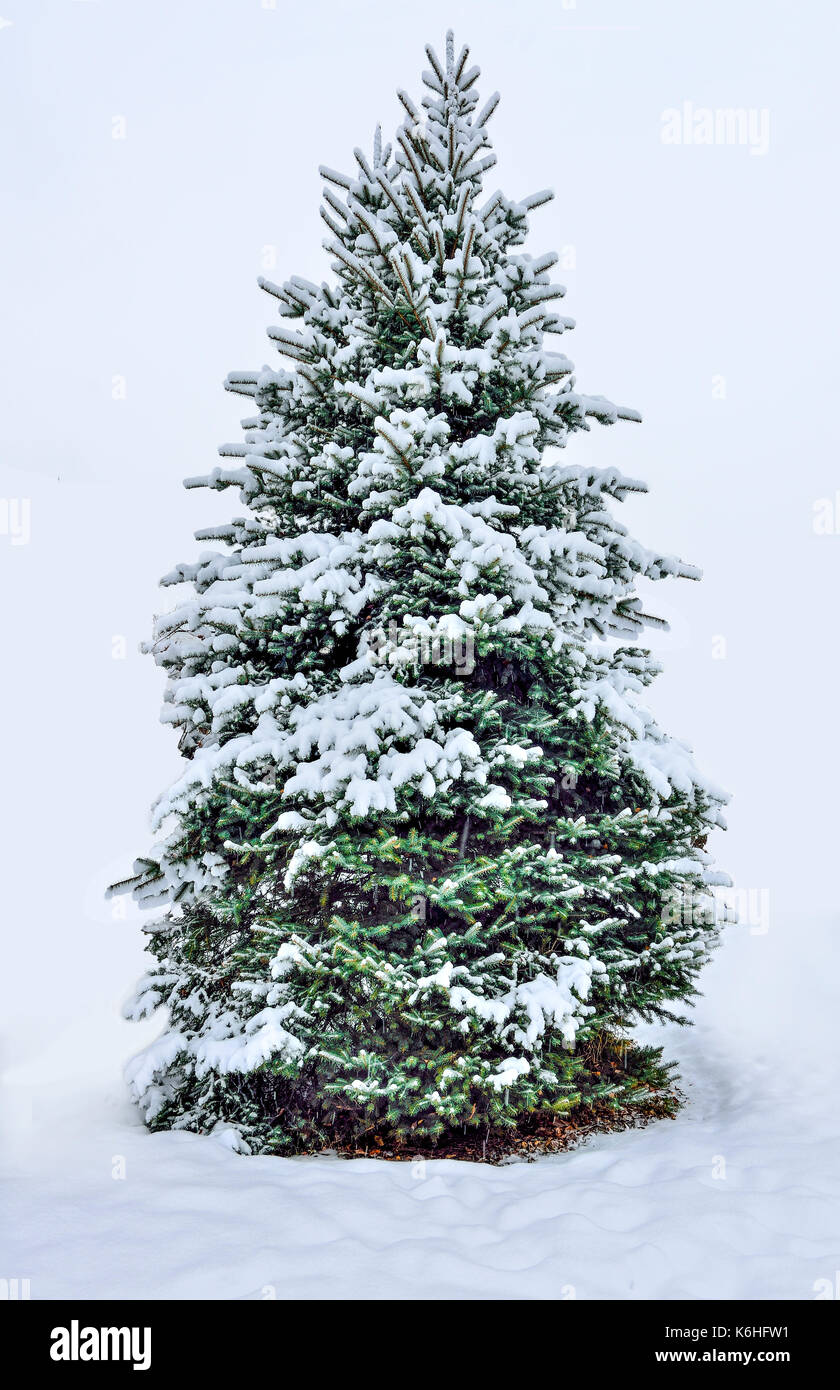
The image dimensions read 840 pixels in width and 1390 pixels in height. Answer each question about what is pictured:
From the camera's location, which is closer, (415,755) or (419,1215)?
(419,1215)

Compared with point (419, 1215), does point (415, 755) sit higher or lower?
higher

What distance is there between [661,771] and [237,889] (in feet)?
10.2

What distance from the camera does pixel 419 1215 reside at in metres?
3.89

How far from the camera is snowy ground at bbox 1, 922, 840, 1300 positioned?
3252 millimetres

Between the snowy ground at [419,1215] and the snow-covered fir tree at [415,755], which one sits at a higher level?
the snow-covered fir tree at [415,755]

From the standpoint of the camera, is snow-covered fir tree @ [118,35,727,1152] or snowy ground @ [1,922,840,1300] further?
snow-covered fir tree @ [118,35,727,1152]

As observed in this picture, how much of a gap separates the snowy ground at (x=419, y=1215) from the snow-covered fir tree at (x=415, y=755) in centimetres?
46

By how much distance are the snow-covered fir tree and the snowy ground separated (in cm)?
46

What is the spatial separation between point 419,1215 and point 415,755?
2.44m

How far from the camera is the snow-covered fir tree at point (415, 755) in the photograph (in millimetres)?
4738

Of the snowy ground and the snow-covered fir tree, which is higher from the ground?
the snow-covered fir tree

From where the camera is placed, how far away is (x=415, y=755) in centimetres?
472
